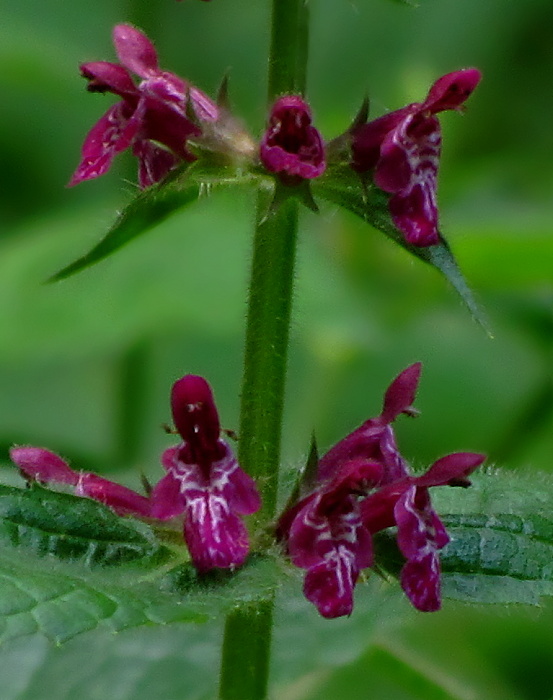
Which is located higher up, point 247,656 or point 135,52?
point 135,52

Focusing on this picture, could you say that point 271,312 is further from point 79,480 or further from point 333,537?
point 79,480

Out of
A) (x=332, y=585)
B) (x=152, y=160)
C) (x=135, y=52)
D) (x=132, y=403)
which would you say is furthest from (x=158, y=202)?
(x=132, y=403)

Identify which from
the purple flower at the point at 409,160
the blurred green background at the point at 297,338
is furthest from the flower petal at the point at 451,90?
the blurred green background at the point at 297,338

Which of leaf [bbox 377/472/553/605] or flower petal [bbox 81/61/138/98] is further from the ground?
flower petal [bbox 81/61/138/98]

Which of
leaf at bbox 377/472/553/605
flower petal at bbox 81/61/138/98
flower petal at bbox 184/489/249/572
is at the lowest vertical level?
leaf at bbox 377/472/553/605

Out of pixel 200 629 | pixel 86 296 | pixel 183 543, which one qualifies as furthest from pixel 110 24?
pixel 183 543

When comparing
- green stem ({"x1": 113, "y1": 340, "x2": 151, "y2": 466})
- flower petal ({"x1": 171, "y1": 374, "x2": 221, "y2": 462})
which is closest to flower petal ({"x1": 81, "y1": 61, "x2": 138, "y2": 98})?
flower petal ({"x1": 171, "y1": 374, "x2": 221, "y2": 462})

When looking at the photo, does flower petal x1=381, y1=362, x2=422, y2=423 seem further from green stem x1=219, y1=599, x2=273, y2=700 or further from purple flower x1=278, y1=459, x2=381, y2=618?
green stem x1=219, y1=599, x2=273, y2=700
